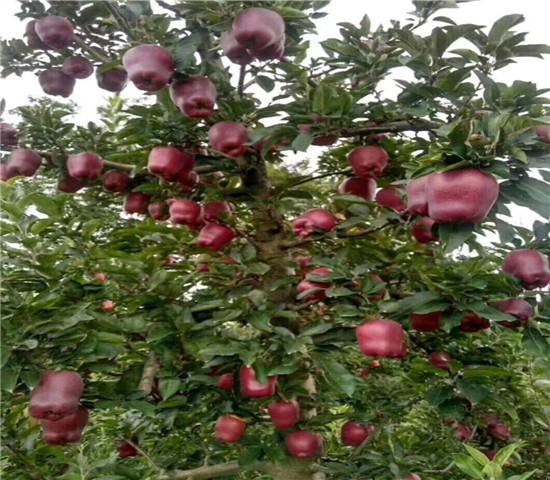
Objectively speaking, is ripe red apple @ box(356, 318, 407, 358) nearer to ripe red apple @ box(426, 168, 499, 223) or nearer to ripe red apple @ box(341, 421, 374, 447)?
ripe red apple @ box(426, 168, 499, 223)

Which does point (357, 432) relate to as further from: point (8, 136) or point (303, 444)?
point (8, 136)

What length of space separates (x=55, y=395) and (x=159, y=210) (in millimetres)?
743

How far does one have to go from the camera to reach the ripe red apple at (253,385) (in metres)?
1.63

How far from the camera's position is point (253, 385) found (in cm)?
163

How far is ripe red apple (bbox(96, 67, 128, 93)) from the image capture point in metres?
1.95

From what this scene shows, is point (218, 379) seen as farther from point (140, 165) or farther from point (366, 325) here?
point (140, 165)

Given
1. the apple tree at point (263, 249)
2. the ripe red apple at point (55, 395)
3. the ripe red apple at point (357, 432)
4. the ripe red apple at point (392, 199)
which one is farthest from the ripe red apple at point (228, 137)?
the ripe red apple at point (357, 432)

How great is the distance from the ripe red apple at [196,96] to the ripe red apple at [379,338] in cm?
64

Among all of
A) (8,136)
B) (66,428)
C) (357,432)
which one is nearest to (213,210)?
(8,136)

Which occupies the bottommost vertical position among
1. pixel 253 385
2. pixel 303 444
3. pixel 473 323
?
pixel 303 444

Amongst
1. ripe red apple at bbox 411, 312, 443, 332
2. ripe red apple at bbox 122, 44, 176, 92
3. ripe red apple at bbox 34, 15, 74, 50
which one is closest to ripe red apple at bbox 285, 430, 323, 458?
ripe red apple at bbox 411, 312, 443, 332

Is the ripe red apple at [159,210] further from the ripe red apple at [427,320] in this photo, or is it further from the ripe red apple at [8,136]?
the ripe red apple at [427,320]

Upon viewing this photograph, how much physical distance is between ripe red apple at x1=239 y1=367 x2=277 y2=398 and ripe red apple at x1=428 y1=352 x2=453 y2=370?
1.58ft

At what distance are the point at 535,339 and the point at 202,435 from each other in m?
1.12
